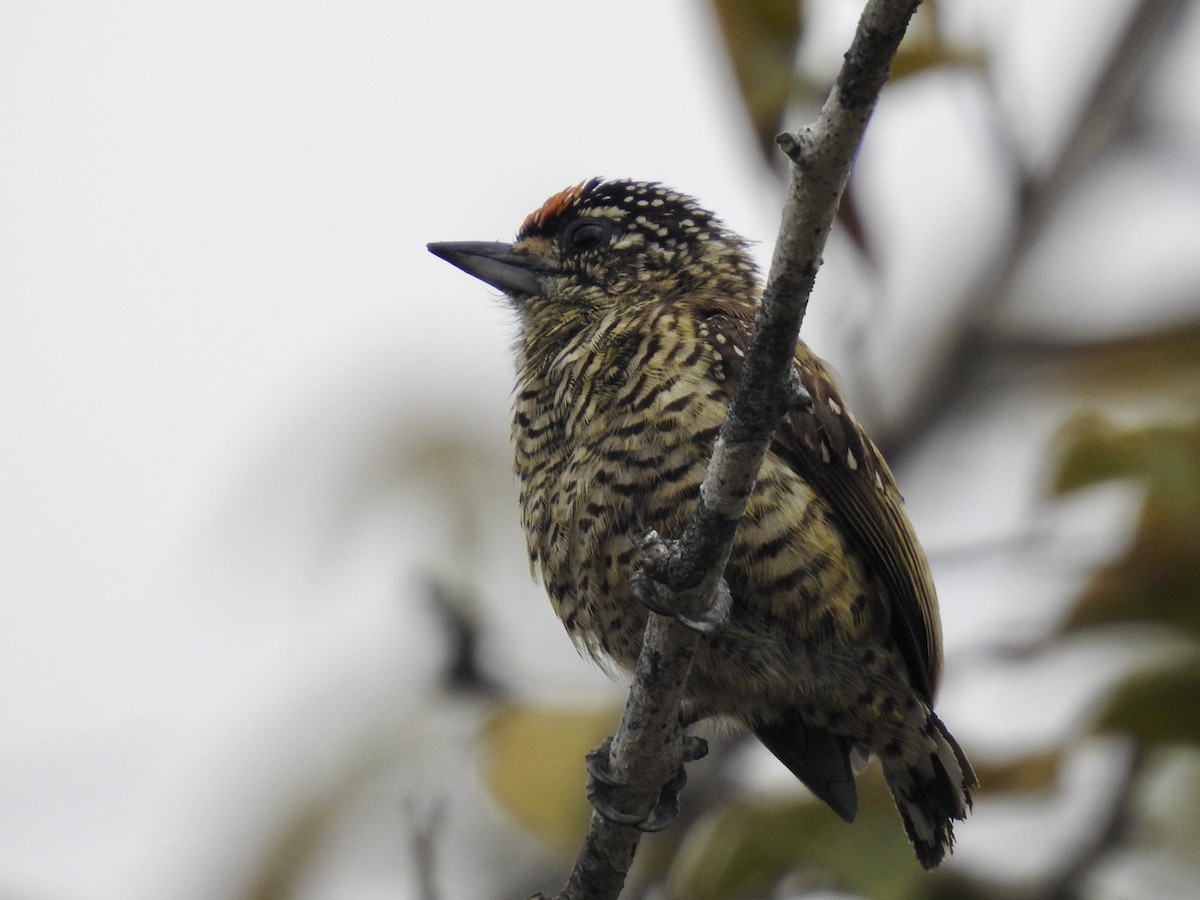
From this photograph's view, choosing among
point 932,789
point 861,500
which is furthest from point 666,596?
point 932,789

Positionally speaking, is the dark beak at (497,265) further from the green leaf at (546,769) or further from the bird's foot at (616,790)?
the bird's foot at (616,790)

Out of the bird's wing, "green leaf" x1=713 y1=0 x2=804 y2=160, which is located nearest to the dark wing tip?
the bird's wing

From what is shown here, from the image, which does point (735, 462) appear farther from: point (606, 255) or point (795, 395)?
point (606, 255)

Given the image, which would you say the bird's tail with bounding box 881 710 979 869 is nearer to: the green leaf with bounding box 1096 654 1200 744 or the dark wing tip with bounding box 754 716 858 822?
the dark wing tip with bounding box 754 716 858 822

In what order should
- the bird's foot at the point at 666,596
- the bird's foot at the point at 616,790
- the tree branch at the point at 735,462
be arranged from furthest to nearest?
the bird's foot at the point at 616,790 < the bird's foot at the point at 666,596 < the tree branch at the point at 735,462

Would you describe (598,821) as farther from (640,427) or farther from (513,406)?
(513,406)

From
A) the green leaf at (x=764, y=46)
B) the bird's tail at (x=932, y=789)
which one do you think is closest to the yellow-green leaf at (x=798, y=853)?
the bird's tail at (x=932, y=789)
